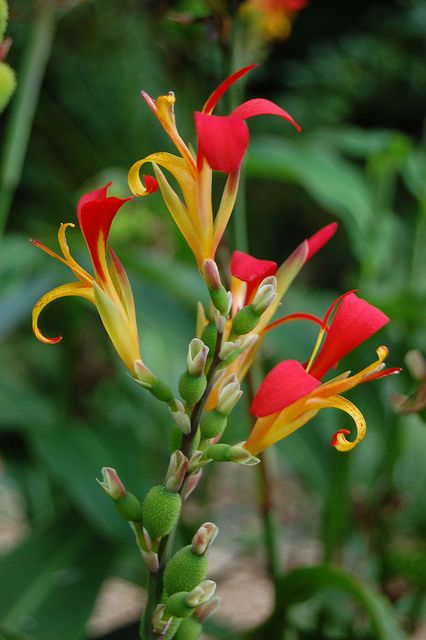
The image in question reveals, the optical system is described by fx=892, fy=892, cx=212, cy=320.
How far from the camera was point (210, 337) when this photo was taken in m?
0.31

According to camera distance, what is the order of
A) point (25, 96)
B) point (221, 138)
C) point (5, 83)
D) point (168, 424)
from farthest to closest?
1. point (168, 424)
2. point (25, 96)
3. point (5, 83)
4. point (221, 138)

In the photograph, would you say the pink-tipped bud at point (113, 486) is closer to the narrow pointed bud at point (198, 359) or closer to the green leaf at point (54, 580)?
the narrow pointed bud at point (198, 359)

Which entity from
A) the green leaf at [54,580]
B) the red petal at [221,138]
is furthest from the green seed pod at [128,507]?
the green leaf at [54,580]

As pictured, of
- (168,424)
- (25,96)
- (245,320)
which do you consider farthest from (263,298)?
(168,424)

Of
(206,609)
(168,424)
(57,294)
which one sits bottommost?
(168,424)

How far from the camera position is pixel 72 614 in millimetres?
706

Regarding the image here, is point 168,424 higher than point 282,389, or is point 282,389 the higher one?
point 282,389

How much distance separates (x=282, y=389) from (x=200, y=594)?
0.25ft

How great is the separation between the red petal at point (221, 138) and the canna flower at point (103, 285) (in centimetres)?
4

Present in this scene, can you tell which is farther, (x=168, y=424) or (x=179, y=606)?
(x=168, y=424)

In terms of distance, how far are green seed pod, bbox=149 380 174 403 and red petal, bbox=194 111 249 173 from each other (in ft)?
0.27

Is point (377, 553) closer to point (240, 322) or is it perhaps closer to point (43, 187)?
point (240, 322)

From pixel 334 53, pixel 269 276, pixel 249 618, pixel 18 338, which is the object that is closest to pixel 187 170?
pixel 269 276

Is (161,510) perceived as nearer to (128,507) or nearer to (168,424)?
(128,507)
